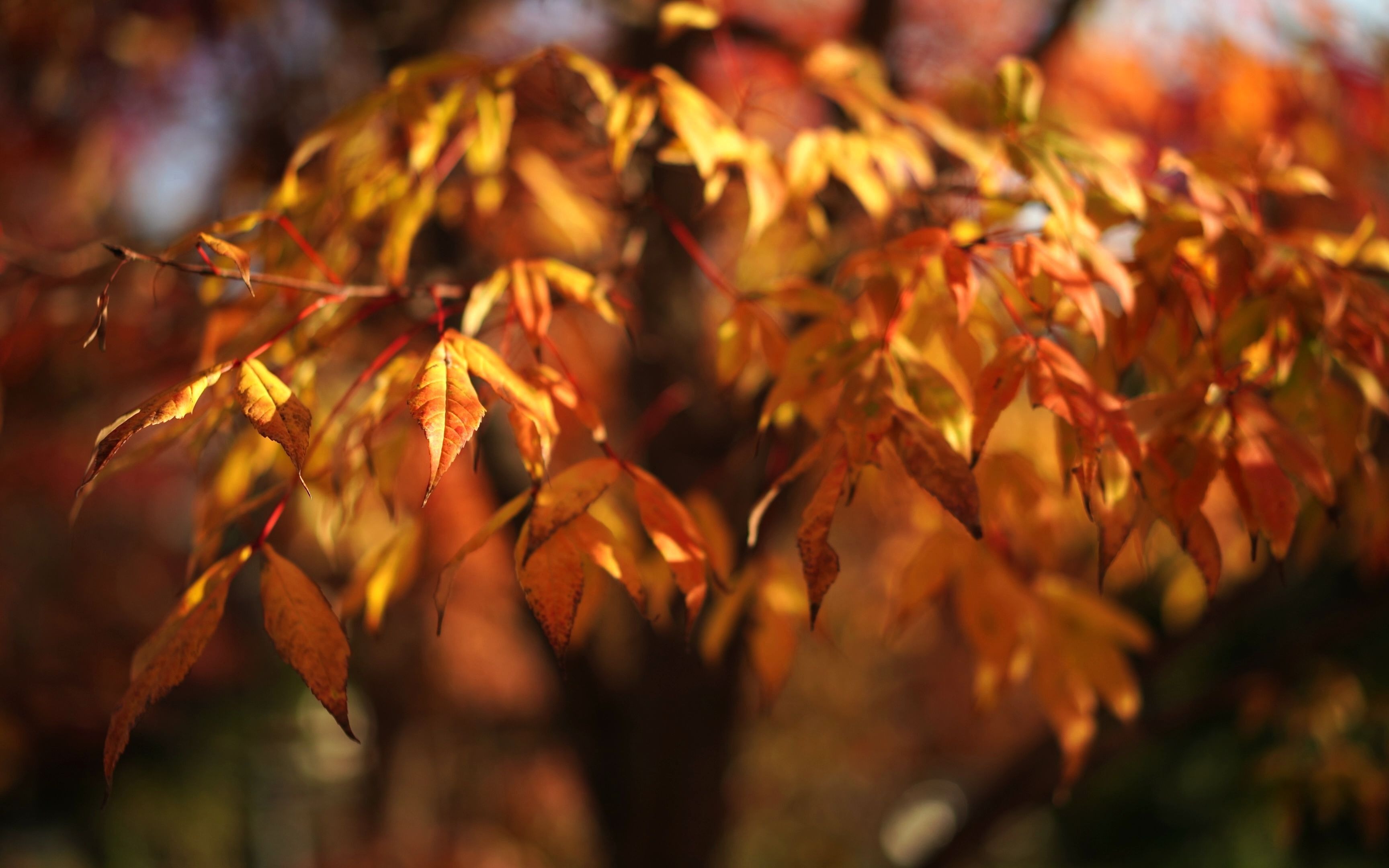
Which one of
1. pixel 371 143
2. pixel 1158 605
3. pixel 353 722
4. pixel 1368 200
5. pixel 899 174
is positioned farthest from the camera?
pixel 353 722

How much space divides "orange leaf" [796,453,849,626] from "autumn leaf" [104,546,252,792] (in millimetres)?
391

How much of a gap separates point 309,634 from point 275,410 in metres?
0.16

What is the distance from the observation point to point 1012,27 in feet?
9.30

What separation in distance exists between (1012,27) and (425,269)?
229cm

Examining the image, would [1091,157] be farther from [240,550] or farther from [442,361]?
[240,550]

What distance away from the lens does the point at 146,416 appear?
1.89 feet

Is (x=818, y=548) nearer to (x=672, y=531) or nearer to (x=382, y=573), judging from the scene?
(x=672, y=531)

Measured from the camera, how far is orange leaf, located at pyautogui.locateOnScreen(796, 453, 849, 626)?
61 centimetres

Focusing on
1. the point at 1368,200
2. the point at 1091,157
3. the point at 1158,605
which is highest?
the point at 1091,157

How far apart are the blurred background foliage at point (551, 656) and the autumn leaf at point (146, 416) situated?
0.43 metres

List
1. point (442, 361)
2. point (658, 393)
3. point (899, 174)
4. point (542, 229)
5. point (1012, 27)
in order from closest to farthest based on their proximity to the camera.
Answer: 1. point (442, 361)
2. point (899, 174)
3. point (658, 393)
4. point (542, 229)
5. point (1012, 27)

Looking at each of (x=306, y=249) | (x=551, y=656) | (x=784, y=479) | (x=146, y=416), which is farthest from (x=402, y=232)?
(x=551, y=656)

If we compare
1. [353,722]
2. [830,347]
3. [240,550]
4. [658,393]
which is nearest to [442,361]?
[240,550]

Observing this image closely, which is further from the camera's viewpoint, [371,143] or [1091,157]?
[371,143]
